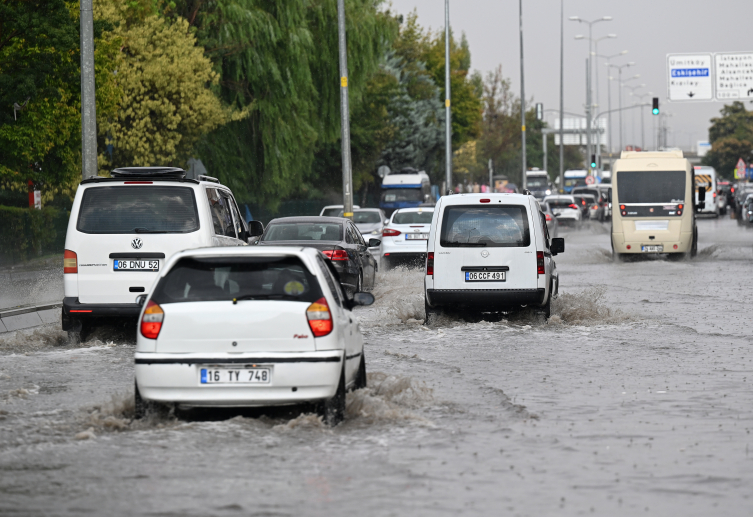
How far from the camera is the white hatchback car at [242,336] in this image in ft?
26.2

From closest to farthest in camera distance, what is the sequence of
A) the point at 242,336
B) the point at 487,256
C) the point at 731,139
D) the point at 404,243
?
the point at 242,336, the point at 487,256, the point at 404,243, the point at 731,139

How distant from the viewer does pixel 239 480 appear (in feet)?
21.8

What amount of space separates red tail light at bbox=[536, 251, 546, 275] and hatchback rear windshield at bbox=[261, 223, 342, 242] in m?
5.72

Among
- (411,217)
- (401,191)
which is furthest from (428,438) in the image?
(401,191)

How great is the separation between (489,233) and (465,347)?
2554 millimetres

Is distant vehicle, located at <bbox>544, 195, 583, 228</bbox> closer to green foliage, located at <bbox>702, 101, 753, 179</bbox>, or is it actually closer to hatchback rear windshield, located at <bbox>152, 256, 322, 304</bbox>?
hatchback rear windshield, located at <bbox>152, 256, 322, 304</bbox>

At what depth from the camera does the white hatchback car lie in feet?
26.2

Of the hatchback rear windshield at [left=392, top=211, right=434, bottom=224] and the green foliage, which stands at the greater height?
the green foliage

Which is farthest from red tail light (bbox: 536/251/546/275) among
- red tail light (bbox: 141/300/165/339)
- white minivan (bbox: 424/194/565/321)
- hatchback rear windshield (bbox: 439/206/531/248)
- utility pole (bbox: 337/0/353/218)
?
utility pole (bbox: 337/0/353/218)

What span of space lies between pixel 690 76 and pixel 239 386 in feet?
146

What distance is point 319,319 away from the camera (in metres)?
8.10

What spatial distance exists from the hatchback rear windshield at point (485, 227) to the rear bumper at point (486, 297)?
60 cm

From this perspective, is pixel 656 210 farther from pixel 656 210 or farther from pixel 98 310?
pixel 98 310

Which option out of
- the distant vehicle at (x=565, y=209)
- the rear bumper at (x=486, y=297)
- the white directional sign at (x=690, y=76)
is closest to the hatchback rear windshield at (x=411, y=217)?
the rear bumper at (x=486, y=297)
